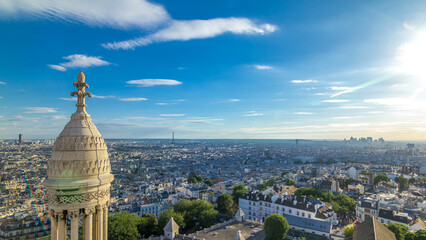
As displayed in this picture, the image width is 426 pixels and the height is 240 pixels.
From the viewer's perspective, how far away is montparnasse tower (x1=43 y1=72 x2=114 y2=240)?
5598 mm

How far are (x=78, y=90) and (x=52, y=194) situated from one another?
2.33m

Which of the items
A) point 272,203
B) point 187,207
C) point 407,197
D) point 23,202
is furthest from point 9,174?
point 407,197

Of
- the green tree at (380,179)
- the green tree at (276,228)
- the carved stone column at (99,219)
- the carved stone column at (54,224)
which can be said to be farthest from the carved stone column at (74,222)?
the green tree at (380,179)

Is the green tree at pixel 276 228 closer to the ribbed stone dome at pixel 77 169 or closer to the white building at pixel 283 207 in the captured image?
the white building at pixel 283 207

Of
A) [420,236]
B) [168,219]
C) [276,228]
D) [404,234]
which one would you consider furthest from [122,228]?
[420,236]

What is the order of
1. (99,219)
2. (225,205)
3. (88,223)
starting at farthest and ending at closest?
(225,205)
(99,219)
(88,223)

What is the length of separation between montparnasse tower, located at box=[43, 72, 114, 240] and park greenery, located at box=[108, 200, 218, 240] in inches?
1051

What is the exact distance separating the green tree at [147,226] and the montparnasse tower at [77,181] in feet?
102

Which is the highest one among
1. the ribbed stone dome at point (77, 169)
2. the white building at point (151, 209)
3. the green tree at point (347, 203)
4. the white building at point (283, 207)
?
the ribbed stone dome at point (77, 169)

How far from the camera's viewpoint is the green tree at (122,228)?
29500mm

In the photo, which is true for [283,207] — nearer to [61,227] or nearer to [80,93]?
[61,227]

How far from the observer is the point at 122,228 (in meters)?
29.9

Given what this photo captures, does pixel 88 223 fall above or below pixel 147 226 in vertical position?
above

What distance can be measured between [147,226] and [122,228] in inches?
234
